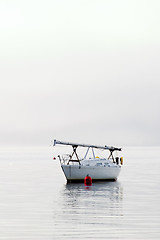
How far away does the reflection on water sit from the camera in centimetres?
4306

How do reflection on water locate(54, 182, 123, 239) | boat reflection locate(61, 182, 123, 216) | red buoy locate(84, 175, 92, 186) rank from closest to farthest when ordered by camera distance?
reflection on water locate(54, 182, 123, 239)
boat reflection locate(61, 182, 123, 216)
red buoy locate(84, 175, 92, 186)

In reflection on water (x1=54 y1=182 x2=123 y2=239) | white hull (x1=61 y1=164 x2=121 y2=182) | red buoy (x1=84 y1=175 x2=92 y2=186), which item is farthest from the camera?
white hull (x1=61 y1=164 x2=121 y2=182)

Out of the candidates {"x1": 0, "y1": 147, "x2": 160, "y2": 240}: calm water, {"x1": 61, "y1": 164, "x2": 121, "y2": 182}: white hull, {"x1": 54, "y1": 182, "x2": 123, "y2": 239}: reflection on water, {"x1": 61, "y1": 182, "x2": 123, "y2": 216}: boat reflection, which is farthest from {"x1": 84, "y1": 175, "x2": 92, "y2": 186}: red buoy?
{"x1": 0, "y1": 147, "x2": 160, "y2": 240}: calm water

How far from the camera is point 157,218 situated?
158 feet

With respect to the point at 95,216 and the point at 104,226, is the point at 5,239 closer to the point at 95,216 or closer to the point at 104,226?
the point at 104,226

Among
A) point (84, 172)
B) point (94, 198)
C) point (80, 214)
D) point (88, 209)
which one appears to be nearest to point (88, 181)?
point (84, 172)

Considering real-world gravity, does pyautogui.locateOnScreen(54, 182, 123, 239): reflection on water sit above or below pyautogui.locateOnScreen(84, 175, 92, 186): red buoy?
below

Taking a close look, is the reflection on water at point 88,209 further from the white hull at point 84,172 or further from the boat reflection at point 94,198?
the white hull at point 84,172

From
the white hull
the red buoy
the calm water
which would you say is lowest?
the calm water

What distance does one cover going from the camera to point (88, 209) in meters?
54.9

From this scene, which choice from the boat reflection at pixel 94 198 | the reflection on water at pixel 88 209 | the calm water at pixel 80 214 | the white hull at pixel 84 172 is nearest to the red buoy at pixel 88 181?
the boat reflection at pixel 94 198

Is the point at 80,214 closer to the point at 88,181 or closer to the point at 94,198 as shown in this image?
the point at 94,198

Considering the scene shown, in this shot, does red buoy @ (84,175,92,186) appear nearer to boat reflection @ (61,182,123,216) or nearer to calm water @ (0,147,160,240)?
boat reflection @ (61,182,123,216)

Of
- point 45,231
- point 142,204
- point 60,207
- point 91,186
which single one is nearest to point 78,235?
point 45,231
